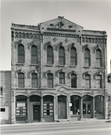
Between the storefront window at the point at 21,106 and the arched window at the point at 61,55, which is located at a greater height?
the arched window at the point at 61,55

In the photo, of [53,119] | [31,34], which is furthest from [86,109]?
[31,34]

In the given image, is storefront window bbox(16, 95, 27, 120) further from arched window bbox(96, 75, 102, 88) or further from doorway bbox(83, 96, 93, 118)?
arched window bbox(96, 75, 102, 88)

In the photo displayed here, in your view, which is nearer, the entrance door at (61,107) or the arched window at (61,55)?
the entrance door at (61,107)

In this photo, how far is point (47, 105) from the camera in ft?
92.4

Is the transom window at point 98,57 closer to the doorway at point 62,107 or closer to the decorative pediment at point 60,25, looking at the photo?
the decorative pediment at point 60,25

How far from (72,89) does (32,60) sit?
21.8 feet

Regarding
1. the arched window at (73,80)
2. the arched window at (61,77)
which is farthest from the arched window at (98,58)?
the arched window at (61,77)

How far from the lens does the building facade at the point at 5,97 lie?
2665 centimetres

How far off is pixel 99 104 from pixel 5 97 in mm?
13114

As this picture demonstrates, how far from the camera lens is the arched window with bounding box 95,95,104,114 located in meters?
30.4

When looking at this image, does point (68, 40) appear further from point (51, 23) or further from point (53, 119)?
point (53, 119)

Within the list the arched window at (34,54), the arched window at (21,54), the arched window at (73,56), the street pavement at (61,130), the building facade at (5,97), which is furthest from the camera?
the arched window at (73,56)

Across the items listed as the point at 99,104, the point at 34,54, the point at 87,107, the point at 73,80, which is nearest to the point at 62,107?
the point at 87,107

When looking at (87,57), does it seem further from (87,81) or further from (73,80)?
(73,80)
